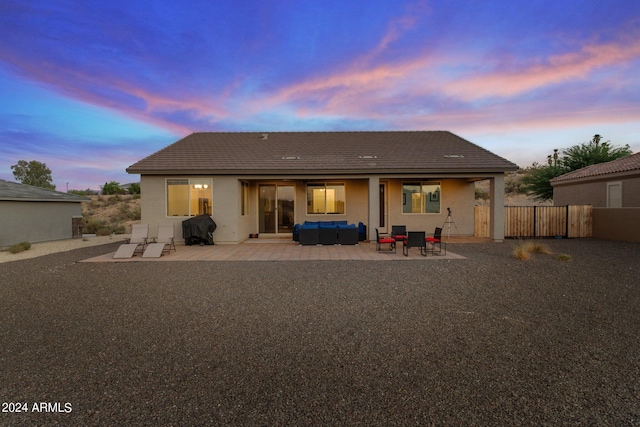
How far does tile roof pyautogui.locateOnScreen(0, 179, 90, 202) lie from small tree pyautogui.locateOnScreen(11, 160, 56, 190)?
31.8 meters

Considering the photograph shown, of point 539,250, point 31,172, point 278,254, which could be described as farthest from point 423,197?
point 31,172

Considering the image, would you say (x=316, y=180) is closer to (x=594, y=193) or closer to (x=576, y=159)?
(x=594, y=193)

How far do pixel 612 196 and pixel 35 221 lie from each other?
2974 cm

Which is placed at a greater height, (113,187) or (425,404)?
(113,187)

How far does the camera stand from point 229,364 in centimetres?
287

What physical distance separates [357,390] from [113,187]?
52543mm

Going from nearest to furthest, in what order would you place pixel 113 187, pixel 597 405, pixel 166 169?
1. pixel 597 405
2. pixel 166 169
3. pixel 113 187

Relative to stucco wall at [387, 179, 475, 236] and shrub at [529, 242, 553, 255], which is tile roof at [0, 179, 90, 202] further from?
shrub at [529, 242, 553, 255]

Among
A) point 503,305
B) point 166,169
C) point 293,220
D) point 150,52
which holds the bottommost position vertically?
point 503,305

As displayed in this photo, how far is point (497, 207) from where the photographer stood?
1181 cm

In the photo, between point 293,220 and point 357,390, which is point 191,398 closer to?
point 357,390

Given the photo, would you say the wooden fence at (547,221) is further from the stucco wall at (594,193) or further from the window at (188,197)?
the window at (188,197)

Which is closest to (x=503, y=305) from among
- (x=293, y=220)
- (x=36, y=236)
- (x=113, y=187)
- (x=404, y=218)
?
(x=404, y=218)

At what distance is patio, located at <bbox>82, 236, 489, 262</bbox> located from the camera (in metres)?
8.77
